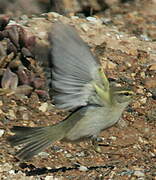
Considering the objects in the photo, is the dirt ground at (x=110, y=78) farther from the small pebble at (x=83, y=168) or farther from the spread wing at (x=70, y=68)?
the spread wing at (x=70, y=68)

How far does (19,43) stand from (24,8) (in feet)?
6.81

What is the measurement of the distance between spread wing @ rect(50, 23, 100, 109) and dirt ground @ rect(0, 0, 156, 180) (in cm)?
45

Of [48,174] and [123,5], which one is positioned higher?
[123,5]

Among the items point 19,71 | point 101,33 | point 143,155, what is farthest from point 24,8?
point 143,155

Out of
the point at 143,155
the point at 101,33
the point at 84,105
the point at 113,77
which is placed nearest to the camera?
the point at 84,105

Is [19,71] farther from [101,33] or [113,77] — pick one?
[101,33]

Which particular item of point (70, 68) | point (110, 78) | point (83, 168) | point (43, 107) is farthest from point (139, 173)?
point (110, 78)

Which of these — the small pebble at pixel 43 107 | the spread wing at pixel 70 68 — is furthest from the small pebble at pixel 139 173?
the small pebble at pixel 43 107

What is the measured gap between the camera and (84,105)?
5.14m

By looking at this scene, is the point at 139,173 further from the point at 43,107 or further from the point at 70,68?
the point at 43,107

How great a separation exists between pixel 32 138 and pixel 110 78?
87.3 inches

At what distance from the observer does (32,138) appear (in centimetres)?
515

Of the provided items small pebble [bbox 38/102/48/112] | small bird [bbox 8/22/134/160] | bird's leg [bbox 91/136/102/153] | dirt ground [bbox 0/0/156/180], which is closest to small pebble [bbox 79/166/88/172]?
dirt ground [bbox 0/0/156/180]

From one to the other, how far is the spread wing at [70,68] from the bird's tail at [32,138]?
11.8 inches
